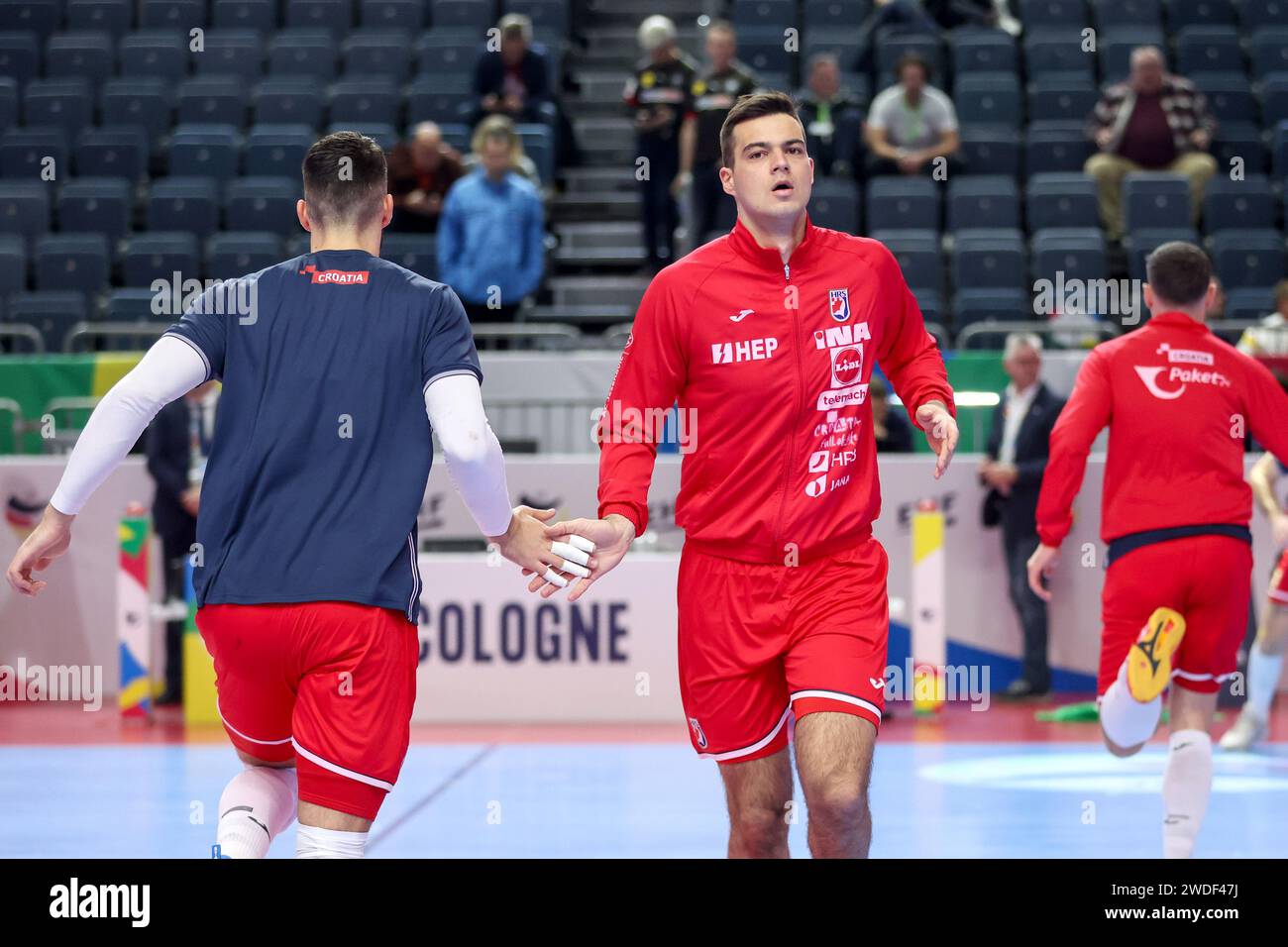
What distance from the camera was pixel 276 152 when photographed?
50.1 ft

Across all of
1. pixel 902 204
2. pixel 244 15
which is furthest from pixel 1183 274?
pixel 244 15

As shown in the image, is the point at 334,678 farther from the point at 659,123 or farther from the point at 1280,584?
the point at 659,123

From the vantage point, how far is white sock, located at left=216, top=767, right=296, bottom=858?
4.22 meters

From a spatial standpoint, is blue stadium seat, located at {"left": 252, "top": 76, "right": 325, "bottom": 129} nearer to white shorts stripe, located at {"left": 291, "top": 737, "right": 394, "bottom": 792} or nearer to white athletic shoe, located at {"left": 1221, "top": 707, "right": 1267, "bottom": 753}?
white athletic shoe, located at {"left": 1221, "top": 707, "right": 1267, "bottom": 753}

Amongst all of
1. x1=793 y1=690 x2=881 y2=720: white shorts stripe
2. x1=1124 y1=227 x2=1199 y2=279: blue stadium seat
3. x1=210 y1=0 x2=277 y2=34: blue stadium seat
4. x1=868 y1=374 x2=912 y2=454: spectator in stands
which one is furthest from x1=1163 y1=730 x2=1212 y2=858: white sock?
x1=210 y1=0 x2=277 y2=34: blue stadium seat

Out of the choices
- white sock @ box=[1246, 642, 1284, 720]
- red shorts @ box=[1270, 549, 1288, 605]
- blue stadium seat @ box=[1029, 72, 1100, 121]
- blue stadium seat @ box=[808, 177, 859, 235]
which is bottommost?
white sock @ box=[1246, 642, 1284, 720]

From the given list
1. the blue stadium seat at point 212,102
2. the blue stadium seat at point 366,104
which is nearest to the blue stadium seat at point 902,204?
the blue stadium seat at point 366,104

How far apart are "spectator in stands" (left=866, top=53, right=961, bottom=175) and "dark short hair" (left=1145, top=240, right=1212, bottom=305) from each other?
8173 millimetres

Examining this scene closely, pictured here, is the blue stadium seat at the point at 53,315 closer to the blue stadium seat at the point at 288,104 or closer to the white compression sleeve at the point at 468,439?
the blue stadium seat at the point at 288,104

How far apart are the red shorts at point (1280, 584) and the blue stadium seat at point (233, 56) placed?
37.2 ft

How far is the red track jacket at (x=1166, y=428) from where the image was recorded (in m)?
5.98

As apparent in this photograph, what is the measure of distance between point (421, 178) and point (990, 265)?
4472 mm
